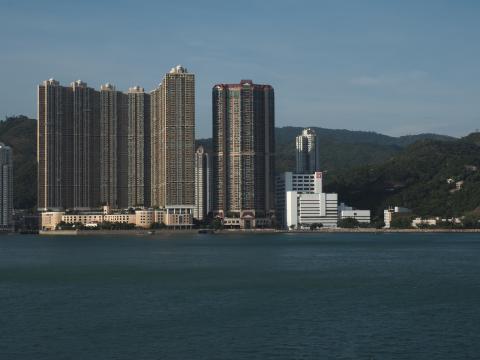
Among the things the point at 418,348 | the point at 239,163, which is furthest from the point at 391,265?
the point at 239,163

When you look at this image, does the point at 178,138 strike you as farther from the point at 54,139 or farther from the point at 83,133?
the point at 54,139

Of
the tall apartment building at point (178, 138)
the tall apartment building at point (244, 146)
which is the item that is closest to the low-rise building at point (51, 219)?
the tall apartment building at point (178, 138)

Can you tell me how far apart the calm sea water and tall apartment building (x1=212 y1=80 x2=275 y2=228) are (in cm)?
12387

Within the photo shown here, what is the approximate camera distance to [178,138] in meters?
187

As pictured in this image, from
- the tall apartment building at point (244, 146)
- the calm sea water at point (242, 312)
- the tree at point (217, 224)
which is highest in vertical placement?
the tall apartment building at point (244, 146)

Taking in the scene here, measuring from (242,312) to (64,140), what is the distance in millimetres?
159616

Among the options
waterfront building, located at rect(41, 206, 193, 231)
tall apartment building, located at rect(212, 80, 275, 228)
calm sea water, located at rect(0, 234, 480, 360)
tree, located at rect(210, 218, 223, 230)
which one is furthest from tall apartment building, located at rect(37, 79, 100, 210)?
calm sea water, located at rect(0, 234, 480, 360)

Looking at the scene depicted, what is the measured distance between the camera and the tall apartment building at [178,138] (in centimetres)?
18550

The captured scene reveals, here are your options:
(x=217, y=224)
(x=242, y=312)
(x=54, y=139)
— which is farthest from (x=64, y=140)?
(x=242, y=312)

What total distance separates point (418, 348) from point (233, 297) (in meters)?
17.3

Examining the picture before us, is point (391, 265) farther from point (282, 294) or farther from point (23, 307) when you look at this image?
point (23, 307)

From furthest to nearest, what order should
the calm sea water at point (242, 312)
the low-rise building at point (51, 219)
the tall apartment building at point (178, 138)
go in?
the low-rise building at point (51, 219) → the tall apartment building at point (178, 138) → the calm sea water at point (242, 312)

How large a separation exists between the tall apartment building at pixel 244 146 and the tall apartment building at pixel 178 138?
36.6 ft

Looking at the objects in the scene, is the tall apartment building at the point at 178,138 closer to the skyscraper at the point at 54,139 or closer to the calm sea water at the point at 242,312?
the skyscraper at the point at 54,139
